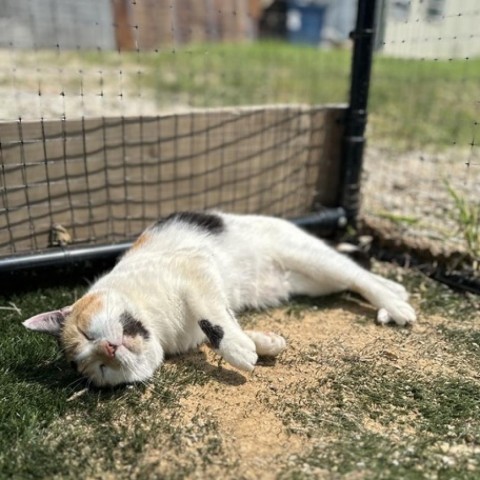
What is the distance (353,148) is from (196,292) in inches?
74.8

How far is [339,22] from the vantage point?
655 inches

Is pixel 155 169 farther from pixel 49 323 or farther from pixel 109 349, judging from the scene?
pixel 109 349

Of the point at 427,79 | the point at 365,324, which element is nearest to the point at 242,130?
the point at 365,324

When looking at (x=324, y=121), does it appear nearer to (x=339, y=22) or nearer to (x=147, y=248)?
(x=147, y=248)

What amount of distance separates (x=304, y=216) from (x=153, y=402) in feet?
6.97

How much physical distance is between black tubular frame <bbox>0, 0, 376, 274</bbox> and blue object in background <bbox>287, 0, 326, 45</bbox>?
1630cm

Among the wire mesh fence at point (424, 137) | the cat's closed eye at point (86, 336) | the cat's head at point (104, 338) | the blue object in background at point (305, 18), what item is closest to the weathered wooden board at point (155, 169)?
the wire mesh fence at point (424, 137)

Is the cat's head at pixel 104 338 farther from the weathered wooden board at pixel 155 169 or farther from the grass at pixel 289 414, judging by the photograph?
the weathered wooden board at pixel 155 169

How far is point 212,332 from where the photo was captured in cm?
284

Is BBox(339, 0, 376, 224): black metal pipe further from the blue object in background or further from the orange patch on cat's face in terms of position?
the blue object in background

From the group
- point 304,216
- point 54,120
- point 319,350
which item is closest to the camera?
point 319,350

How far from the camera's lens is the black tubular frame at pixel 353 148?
3.77m

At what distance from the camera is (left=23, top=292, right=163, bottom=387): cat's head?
259 cm

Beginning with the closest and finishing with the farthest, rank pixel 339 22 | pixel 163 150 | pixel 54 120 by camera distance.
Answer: pixel 54 120, pixel 163 150, pixel 339 22
